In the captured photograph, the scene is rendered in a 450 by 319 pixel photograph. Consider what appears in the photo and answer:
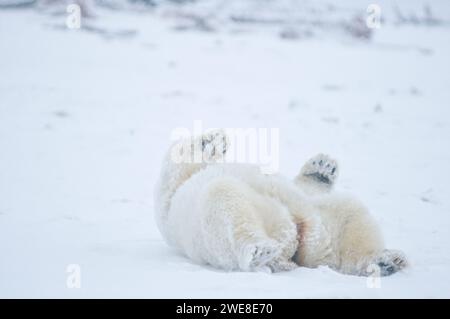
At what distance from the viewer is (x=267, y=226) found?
3846mm

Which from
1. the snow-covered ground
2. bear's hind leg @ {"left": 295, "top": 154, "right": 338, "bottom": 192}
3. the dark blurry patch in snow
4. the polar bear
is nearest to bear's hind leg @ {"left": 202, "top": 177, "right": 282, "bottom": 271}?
the polar bear

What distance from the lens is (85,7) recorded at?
49.7 ft

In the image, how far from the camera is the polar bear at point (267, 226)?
3.70m

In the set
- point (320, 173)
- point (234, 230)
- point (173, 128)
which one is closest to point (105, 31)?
point (173, 128)

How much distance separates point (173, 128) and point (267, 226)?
5816 mm

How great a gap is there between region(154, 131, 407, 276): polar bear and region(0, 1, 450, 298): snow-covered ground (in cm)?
12

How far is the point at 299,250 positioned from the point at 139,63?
946cm

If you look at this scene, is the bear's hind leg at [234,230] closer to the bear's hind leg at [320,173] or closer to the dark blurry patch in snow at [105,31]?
the bear's hind leg at [320,173]

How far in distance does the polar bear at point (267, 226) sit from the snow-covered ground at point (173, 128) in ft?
0.40

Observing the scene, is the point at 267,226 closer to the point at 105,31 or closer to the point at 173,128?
the point at 173,128

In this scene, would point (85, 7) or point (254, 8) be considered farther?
point (254, 8)
